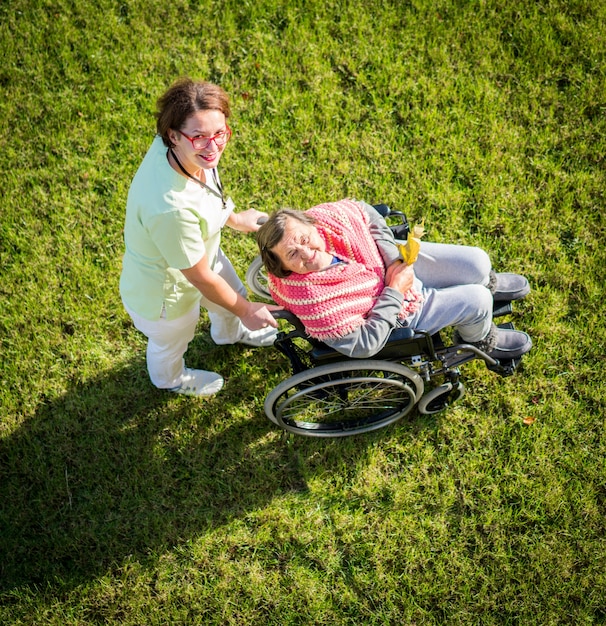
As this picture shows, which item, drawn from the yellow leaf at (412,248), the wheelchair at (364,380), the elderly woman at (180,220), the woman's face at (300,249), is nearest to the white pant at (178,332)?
the elderly woman at (180,220)

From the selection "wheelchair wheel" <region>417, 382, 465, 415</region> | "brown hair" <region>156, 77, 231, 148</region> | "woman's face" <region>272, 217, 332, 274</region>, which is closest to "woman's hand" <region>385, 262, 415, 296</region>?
"woman's face" <region>272, 217, 332, 274</region>

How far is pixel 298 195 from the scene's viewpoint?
15.8 ft

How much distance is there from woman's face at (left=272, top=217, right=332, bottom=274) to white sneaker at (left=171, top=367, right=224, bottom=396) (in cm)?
148

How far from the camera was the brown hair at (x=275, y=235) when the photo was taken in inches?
117

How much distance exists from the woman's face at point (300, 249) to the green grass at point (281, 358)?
1428mm

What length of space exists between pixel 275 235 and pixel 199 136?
2.10 feet

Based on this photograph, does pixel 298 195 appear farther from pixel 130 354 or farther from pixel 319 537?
pixel 319 537

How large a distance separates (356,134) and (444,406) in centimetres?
256

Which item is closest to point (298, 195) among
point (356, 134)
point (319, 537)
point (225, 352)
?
point (356, 134)

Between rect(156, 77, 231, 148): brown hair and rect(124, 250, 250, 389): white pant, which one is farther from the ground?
rect(156, 77, 231, 148): brown hair

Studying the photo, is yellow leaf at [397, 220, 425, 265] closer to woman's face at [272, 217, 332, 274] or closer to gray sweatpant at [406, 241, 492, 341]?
gray sweatpant at [406, 241, 492, 341]

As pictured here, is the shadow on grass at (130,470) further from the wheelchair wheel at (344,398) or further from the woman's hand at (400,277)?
the woman's hand at (400,277)

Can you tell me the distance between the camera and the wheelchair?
3205mm

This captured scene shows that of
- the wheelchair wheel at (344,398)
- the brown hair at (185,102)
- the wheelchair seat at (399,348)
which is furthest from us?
the wheelchair wheel at (344,398)
